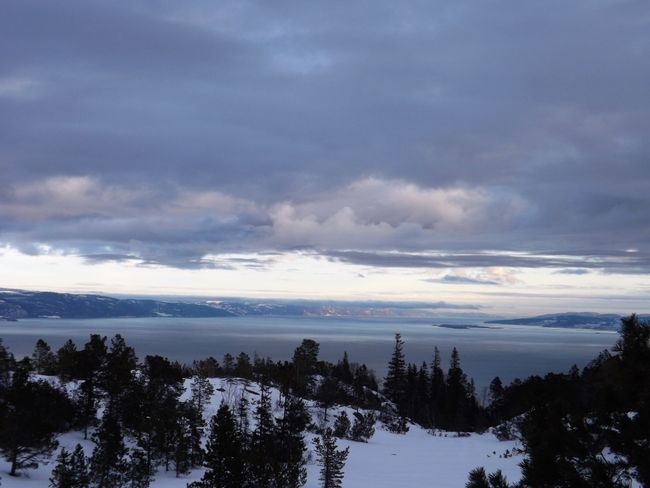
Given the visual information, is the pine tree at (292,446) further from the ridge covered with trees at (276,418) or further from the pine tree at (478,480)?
the pine tree at (478,480)

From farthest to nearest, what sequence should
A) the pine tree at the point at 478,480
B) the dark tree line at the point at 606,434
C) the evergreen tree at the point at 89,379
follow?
the evergreen tree at the point at 89,379
the pine tree at the point at 478,480
the dark tree line at the point at 606,434

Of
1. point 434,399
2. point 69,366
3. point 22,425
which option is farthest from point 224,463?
point 434,399

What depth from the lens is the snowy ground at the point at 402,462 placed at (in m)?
34.2

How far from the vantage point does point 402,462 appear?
45312 mm

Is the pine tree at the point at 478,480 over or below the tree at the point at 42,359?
over

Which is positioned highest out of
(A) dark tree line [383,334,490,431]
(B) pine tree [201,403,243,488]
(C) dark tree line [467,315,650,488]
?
(C) dark tree line [467,315,650,488]

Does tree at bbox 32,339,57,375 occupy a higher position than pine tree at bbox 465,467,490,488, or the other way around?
pine tree at bbox 465,467,490,488

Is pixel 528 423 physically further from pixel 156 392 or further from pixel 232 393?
pixel 232 393

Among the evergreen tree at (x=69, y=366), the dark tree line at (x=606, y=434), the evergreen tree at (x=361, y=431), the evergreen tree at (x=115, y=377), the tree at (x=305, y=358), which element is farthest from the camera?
the tree at (x=305, y=358)

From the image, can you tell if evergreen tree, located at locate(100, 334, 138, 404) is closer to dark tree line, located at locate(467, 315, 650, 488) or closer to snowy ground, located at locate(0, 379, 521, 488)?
snowy ground, located at locate(0, 379, 521, 488)

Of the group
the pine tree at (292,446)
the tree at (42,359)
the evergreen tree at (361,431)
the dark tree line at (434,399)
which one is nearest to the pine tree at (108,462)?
the pine tree at (292,446)

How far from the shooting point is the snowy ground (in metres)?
34.2

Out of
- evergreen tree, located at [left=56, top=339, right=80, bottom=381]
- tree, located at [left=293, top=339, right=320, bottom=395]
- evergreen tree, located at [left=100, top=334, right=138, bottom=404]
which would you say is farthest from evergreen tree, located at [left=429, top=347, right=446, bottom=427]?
evergreen tree, located at [left=56, top=339, right=80, bottom=381]

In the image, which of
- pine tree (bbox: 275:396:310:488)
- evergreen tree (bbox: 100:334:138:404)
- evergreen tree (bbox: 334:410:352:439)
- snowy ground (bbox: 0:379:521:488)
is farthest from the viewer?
evergreen tree (bbox: 334:410:352:439)
